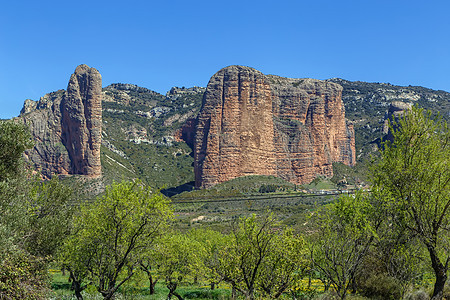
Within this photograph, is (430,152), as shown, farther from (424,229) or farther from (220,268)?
(220,268)

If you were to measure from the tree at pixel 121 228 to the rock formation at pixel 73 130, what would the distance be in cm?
14893

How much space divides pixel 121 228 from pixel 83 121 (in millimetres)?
158965

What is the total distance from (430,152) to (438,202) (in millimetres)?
2561

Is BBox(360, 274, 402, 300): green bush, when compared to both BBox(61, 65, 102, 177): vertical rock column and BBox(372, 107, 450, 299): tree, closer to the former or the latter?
BBox(372, 107, 450, 299): tree

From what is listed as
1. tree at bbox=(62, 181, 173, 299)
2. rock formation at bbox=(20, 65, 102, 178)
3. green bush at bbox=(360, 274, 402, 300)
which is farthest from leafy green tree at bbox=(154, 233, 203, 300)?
rock formation at bbox=(20, 65, 102, 178)

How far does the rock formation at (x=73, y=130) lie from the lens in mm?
167625

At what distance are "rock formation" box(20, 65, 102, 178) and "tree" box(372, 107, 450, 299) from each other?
15725 centimetres

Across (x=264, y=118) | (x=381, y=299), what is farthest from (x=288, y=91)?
(x=381, y=299)

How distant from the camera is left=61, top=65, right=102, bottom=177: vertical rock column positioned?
16662 cm

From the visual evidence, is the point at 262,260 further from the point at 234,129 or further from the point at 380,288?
the point at 234,129

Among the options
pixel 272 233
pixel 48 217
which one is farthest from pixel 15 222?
pixel 272 233

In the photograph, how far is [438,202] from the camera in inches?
768

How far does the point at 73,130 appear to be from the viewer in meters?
172

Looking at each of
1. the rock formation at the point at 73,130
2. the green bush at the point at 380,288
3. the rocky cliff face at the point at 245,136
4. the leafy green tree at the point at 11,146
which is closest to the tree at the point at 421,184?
the green bush at the point at 380,288
